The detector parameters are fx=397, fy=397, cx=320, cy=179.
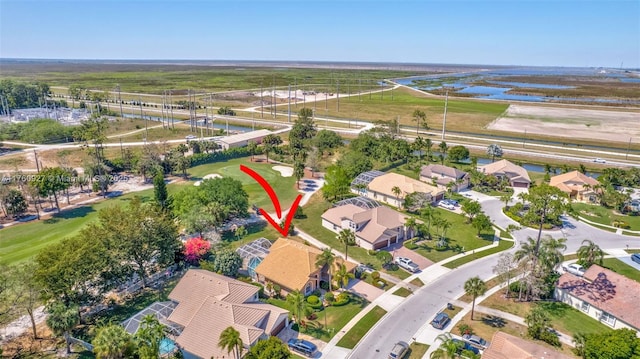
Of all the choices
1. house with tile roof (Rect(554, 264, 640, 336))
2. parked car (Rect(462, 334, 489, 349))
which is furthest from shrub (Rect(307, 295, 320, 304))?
house with tile roof (Rect(554, 264, 640, 336))

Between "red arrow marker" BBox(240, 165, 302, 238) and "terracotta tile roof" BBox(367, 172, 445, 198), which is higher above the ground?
"terracotta tile roof" BBox(367, 172, 445, 198)

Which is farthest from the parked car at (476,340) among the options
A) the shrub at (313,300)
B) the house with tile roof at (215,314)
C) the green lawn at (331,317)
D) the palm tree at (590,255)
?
the palm tree at (590,255)

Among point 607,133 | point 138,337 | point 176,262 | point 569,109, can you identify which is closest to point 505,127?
point 607,133

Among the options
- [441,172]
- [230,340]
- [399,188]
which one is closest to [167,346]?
[230,340]

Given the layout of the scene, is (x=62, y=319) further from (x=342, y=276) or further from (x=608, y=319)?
(x=608, y=319)

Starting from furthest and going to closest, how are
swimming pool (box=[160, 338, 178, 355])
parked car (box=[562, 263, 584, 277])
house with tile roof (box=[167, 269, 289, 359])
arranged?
parked car (box=[562, 263, 584, 277]), house with tile roof (box=[167, 269, 289, 359]), swimming pool (box=[160, 338, 178, 355])

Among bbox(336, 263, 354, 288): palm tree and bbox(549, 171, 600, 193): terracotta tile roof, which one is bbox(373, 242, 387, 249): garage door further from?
bbox(549, 171, 600, 193): terracotta tile roof
